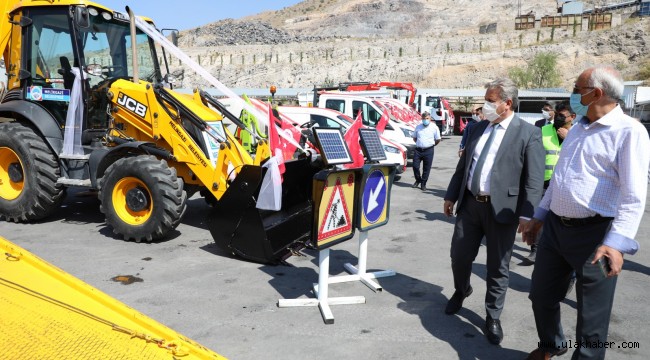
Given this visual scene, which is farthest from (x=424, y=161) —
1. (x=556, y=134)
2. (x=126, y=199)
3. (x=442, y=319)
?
(x=442, y=319)

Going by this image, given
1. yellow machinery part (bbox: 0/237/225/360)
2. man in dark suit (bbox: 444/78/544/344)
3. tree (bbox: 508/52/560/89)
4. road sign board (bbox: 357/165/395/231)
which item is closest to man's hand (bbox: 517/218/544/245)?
man in dark suit (bbox: 444/78/544/344)

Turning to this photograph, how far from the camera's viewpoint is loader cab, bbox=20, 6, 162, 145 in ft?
22.4

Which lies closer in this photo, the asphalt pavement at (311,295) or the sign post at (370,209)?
the asphalt pavement at (311,295)

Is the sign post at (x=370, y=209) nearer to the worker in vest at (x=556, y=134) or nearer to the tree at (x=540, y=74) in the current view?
the worker in vest at (x=556, y=134)

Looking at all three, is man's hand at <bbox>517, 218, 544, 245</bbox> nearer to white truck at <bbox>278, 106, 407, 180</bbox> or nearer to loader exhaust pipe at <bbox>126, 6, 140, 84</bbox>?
loader exhaust pipe at <bbox>126, 6, 140, 84</bbox>

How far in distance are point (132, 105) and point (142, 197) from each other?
53.7 inches

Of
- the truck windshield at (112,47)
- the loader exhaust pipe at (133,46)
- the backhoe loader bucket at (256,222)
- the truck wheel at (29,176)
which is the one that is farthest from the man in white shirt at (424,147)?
the truck wheel at (29,176)

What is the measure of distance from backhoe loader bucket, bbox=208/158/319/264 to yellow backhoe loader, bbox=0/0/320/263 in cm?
2

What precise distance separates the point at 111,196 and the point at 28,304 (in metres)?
4.40

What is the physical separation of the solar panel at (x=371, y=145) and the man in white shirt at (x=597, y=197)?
2116 mm

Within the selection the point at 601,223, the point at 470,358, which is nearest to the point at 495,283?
the point at 470,358

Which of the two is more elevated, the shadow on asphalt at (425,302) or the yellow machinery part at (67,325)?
the yellow machinery part at (67,325)

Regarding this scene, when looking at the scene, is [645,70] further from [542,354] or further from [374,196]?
[542,354]

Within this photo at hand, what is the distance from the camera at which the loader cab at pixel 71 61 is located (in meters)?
6.81
